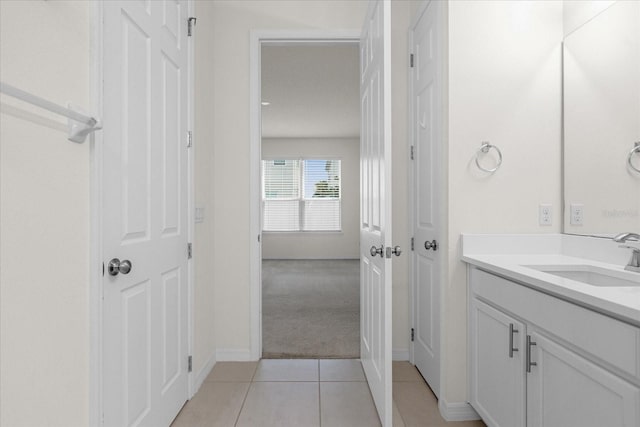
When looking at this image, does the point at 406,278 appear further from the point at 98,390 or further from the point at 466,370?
the point at 98,390

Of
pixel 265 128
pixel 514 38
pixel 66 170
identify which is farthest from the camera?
pixel 265 128

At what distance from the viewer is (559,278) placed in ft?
4.55

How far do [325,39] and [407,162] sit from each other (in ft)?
3.53

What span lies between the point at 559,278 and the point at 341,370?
1.70 meters

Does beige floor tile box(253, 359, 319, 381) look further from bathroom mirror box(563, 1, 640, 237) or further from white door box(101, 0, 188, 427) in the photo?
bathroom mirror box(563, 1, 640, 237)

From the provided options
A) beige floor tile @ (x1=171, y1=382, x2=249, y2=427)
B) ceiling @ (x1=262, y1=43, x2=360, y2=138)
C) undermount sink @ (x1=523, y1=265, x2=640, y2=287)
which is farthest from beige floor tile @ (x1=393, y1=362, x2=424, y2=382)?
ceiling @ (x1=262, y1=43, x2=360, y2=138)

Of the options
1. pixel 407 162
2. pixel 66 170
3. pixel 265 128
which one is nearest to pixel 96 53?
pixel 66 170

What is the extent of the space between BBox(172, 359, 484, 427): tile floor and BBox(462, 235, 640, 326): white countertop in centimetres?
86

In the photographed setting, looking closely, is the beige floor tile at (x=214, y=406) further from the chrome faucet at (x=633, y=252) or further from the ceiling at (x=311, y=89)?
the ceiling at (x=311, y=89)

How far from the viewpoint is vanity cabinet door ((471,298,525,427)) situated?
154 centimetres

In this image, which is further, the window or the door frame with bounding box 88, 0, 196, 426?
the window

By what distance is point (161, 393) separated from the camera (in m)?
1.88

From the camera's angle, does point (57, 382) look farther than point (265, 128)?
No

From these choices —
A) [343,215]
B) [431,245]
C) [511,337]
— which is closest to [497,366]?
[511,337]
